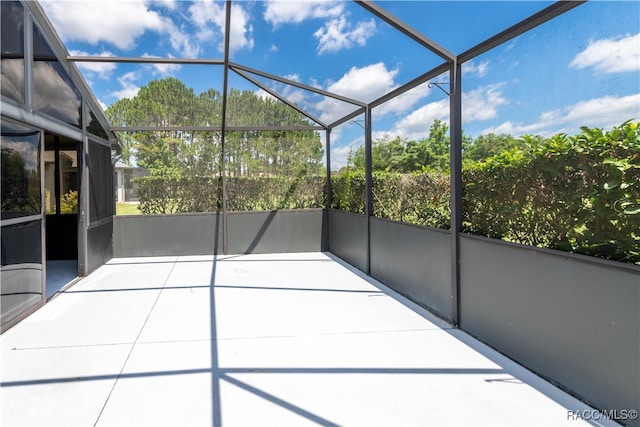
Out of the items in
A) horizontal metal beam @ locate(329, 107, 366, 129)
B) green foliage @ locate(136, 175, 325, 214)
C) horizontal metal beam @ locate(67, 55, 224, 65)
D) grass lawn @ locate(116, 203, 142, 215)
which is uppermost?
horizontal metal beam @ locate(67, 55, 224, 65)

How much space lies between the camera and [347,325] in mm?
3686

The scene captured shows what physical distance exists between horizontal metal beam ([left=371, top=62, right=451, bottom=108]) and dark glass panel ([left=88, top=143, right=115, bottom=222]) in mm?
4285

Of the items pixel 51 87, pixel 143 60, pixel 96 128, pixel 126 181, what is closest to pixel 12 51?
pixel 51 87

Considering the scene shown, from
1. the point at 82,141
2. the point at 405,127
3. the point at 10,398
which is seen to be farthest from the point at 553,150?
the point at 82,141

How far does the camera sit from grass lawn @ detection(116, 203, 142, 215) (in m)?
7.72

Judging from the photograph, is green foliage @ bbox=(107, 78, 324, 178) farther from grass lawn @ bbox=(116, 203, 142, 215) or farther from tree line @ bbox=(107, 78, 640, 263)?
grass lawn @ bbox=(116, 203, 142, 215)

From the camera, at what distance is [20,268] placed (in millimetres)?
3779

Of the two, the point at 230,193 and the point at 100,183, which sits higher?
the point at 100,183

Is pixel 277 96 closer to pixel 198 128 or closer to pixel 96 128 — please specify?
pixel 198 128

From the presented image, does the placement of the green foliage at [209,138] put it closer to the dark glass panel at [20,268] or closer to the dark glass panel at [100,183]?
the dark glass panel at [100,183]

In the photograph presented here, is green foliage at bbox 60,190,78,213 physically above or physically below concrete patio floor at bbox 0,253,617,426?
above

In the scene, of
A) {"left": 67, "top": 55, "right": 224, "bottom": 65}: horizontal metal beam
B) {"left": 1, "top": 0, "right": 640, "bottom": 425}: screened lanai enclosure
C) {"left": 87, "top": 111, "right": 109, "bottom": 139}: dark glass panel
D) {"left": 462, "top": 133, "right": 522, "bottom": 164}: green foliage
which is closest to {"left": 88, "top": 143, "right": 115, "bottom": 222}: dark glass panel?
{"left": 1, "top": 0, "right": 640, "bottom": 425}: screened lanai enclosure

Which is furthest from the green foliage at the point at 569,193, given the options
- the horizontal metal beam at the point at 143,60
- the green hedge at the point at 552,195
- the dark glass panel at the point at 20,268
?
the dark glass panel at the point at 20,268

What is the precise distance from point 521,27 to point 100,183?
20.7ft
